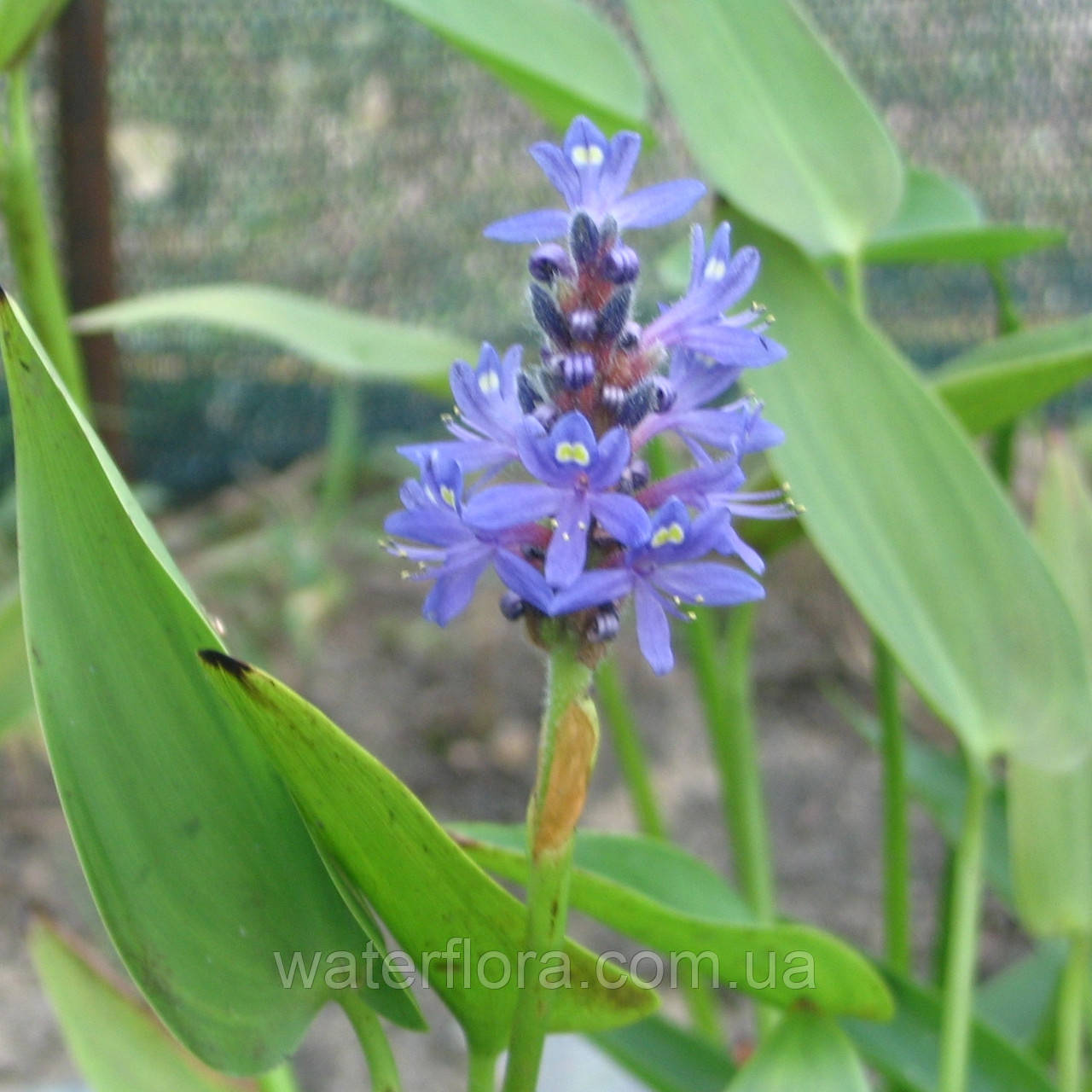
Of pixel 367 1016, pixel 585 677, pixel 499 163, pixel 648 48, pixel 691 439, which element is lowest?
pixel 367 1016

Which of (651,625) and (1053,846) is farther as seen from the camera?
(1053,846)

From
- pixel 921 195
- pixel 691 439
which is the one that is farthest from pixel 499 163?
pixel 691 439

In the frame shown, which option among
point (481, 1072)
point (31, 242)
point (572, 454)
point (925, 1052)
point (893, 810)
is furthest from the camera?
point (893, 810)

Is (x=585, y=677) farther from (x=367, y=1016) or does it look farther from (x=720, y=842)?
(x=720, y=842)

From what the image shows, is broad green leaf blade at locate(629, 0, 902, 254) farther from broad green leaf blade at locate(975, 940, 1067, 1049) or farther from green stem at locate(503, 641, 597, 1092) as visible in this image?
broad green leaf blade at locate(975, 940, 1067, 1049)

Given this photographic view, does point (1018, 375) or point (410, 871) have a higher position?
point (1018, 375)

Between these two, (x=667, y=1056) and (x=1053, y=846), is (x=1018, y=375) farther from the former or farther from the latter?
(x=667, y=1056)

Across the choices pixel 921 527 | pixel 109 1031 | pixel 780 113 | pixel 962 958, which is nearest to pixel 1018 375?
pixel 921 527
